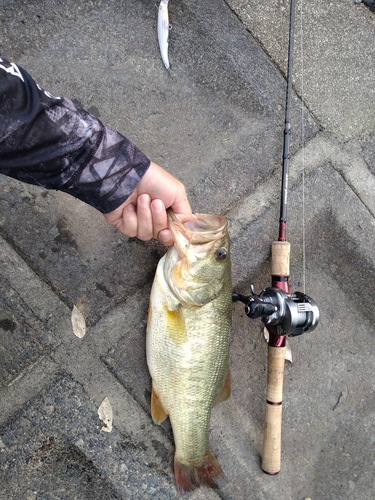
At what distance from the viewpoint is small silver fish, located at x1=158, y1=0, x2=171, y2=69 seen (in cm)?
282

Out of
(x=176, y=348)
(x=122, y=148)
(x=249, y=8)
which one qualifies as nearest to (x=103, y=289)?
(x=176, y=348)

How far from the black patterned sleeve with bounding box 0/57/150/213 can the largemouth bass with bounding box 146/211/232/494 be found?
42cm

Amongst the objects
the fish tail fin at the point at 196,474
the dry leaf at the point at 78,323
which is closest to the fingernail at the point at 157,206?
the dry leaf at the point at 78,323

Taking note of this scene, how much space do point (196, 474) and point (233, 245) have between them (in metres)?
1.42

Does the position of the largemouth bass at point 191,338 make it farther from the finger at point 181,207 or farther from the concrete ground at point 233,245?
the concrete ground at point 233,245

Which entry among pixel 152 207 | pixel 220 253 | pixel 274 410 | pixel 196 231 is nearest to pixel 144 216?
pixel 152 207

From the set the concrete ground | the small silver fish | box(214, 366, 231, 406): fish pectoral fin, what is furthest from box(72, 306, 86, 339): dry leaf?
the small silver fish

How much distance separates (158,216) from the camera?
2.31 metres

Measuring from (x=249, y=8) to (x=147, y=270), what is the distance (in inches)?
74.5

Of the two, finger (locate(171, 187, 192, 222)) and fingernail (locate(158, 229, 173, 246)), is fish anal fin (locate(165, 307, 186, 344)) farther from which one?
finger (locate(171, 187, 192, 222))

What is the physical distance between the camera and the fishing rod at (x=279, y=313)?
242 cm

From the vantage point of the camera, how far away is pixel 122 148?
2.10m

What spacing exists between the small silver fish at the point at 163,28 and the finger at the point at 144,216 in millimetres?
1139

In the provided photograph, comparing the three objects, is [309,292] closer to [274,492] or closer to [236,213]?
[236,213]
